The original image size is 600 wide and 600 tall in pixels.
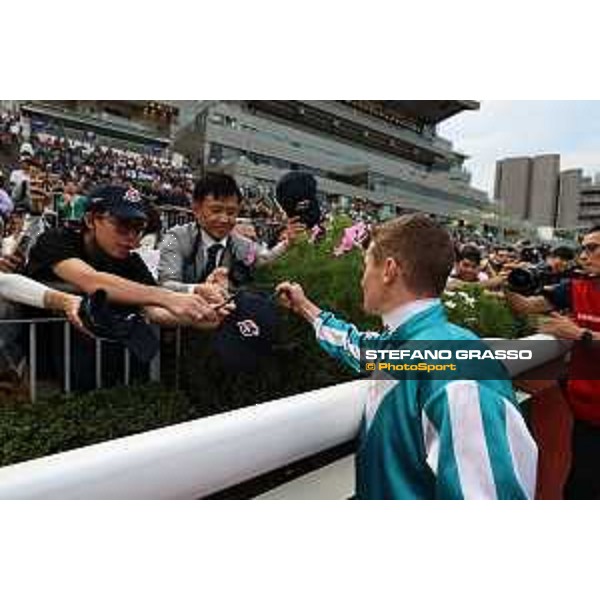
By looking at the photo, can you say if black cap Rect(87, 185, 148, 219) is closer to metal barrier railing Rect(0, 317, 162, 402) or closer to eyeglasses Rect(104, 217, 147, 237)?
eyeglasses Rect(104, 217, 147, 237)

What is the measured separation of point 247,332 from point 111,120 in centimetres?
71

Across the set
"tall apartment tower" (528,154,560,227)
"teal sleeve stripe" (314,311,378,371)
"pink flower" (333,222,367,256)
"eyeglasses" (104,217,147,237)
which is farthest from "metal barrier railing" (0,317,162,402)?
"tall apartment tower" (528,154,560,227)

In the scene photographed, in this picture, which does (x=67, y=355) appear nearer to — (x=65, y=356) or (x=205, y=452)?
(x=65, y=356)

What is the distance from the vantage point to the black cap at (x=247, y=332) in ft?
7.02

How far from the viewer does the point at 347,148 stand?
7.07 ft

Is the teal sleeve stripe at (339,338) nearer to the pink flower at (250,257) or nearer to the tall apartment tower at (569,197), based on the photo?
the pink flower at (250,257)

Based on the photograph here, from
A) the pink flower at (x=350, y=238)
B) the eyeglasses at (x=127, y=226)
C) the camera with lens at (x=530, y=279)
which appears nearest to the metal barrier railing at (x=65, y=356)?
the eyeglasses at (x=127, y=226)

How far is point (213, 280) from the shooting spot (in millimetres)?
2133

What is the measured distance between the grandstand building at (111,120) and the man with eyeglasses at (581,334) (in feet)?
3.67

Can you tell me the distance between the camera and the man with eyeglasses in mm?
2174

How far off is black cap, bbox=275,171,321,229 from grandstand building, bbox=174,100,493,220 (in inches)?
0.9

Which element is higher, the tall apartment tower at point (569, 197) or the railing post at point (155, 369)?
the tall apartment tower at point (569, 197)

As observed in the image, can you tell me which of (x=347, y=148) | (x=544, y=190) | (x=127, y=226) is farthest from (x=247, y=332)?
(x=544, y=190)
